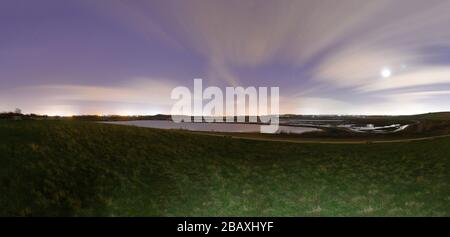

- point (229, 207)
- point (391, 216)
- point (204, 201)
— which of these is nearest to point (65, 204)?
point (204, 201)

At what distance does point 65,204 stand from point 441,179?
24494mm

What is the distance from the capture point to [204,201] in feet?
57.9

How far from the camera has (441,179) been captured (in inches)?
878

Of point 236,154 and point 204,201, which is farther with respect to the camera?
point 236,154

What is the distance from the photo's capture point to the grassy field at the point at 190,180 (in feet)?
52.2

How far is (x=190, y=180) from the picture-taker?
72.3ft

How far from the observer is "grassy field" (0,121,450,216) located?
627 inches
